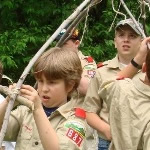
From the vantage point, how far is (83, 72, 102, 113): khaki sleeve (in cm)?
384

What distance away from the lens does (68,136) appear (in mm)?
2863

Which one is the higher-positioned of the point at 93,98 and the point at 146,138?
the point at 146,138

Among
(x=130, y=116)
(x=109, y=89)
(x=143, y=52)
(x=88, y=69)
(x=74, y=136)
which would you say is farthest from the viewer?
(x=88, y=69)

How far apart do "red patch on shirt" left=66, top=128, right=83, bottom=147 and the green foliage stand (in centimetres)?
477

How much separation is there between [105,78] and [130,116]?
47.6 inches

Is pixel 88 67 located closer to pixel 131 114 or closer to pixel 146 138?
pixel 131 114

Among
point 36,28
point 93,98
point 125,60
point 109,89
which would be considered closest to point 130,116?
point 109,89

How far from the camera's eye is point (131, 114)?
8.76 feet

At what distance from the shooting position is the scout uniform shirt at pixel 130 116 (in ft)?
8.63

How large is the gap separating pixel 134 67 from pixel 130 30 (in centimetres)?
89

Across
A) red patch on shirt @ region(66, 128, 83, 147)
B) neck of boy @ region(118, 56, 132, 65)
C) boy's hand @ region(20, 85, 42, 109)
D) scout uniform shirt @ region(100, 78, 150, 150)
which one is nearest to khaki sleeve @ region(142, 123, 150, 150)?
scout uniform shirt @ region(100, 78, 150, 150)

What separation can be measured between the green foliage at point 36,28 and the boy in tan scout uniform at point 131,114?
193 inches

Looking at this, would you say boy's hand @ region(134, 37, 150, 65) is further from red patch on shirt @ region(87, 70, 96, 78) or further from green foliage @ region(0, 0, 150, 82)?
green foliage @ region(0, 0, 150, 82)

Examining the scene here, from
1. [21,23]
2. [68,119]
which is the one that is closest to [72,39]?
[68,119]
